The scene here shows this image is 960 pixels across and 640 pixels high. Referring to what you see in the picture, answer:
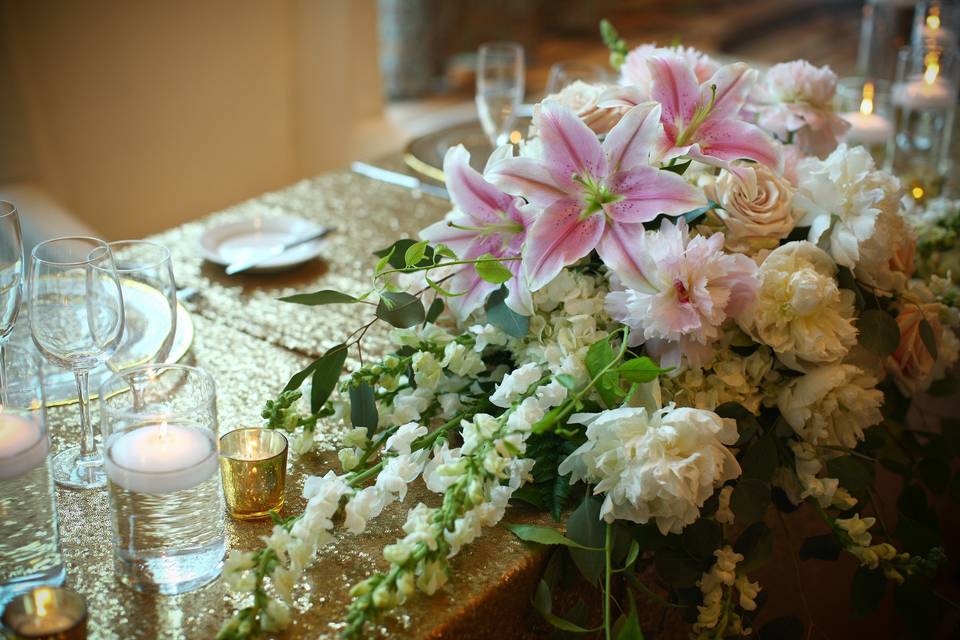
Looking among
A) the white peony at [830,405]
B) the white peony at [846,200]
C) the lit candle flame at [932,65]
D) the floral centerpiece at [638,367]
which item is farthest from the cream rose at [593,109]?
the lit candle flame at [932,65]

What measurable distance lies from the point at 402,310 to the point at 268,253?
55 cm

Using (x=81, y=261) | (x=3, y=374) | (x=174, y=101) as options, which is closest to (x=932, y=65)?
(x=81, y=261)

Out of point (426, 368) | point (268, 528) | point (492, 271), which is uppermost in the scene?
point (492, 271)

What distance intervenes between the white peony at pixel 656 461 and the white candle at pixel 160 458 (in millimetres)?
302

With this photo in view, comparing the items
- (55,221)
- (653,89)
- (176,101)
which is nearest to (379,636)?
(653,89)

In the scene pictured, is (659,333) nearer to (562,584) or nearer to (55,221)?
(562,584)

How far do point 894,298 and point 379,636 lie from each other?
676mm

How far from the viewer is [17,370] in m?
0.74

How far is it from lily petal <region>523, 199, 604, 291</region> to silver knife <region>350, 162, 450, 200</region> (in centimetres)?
89

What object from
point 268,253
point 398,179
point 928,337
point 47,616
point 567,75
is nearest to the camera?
point 47,616

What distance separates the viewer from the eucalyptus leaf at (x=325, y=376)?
3.02ft

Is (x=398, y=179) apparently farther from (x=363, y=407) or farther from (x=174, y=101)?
(x=174, y=101)

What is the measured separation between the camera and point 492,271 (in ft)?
2.85

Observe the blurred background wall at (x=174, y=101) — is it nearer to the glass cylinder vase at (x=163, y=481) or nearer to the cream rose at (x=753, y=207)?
the glass cylinder vase at (x=163, y=481)
